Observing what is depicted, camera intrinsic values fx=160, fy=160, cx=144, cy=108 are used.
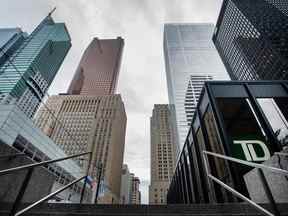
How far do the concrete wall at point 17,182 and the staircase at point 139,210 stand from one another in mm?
251

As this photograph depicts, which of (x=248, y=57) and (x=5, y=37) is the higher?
(x=5, y=37)

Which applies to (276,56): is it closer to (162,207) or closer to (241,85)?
(241,85)

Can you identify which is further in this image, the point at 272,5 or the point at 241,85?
the point at 272,5

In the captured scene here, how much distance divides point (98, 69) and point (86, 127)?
4013 inches

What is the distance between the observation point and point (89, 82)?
15962 centimetres

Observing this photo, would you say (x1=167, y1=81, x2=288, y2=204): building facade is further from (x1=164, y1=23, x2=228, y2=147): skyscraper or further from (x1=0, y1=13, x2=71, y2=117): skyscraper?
(x1=0, y1=13, x2=71, y2=117): skyscraper

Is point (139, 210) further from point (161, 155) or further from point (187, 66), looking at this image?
point (161, 155)

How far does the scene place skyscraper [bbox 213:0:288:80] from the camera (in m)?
55.1

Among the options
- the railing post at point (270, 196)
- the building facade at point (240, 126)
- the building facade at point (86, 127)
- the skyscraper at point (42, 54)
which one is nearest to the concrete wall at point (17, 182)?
the railing post at point (270, 196)

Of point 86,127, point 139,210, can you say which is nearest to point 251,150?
point 139,210

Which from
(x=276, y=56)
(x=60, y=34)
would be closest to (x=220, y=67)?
(x=276, y=56)

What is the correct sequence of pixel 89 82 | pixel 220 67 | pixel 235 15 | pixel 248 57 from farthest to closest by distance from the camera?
pixel 89 82 < pixel 220 67 < pixel 235 15 < pixel 248 57

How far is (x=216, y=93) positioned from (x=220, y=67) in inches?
4213

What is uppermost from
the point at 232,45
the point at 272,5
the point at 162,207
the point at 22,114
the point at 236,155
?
the point at 272,5
